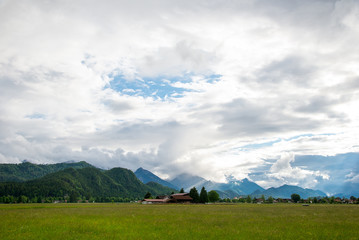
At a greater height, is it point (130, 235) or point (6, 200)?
point (130, 235)

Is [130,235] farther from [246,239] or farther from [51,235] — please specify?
[246,239]

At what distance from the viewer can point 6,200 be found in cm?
18525

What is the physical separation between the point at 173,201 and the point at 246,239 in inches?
5039

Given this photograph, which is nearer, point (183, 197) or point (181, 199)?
point (181, 199)

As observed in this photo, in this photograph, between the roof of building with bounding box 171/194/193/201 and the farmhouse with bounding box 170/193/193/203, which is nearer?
the roof of building with bounding box 171/194/193/201

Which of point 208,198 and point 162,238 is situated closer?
point 162,238

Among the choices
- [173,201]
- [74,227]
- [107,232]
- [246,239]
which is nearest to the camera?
[246,239]

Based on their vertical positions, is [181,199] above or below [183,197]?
below

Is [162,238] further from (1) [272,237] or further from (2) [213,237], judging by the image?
(1) [272,237]

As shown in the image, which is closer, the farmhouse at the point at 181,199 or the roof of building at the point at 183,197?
the roof of building at the point at 183,197

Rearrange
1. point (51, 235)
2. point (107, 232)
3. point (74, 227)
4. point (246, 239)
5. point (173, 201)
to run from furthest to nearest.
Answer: point (173, 201) < point (74, 227) < point (107, 232) < point (51, 235) < point (246, 239)

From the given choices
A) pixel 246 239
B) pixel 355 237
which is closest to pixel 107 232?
pixel 246 239

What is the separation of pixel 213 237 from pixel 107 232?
31.7 feet

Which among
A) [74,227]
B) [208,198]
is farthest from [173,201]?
[74,227]
